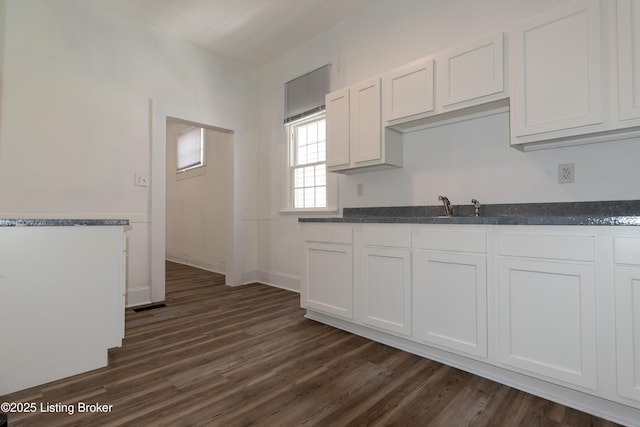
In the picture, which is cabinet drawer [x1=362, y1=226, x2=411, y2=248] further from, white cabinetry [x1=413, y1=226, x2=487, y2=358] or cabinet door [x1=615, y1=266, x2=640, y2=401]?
cabinet door [x1=615, y1=266, x2=640, y2=401]

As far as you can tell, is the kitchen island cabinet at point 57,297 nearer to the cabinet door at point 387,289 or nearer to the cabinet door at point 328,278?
the cabinet door at point 328,278

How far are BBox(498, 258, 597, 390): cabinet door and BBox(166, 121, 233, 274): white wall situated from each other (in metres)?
→ 3.52

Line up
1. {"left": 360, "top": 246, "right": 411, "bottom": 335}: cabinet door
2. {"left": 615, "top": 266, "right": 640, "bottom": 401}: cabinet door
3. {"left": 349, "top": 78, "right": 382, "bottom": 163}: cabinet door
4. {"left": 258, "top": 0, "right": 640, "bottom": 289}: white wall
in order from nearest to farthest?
{"left": 615, "top": 266, "right": 640, "bottom": 401}: cabinet door
{"left": 258, "top": 0, "right": 640, "bottom": 289}: white wall
{"left": 360, "top": 246, "right": 411, "bottom": 335}: cabinet door
{"left": 349, "top": 78, "right": 382, "bottom": 163}: cabinet door

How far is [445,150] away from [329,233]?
118 cm

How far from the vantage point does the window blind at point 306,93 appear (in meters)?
3.62

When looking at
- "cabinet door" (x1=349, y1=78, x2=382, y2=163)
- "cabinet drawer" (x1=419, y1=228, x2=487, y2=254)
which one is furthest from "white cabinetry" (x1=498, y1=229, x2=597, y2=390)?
"cabinet door" (x1=349, y1=78, x2=382, y2=163)

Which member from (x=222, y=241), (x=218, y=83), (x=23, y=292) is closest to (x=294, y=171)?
(x=218, y=83)

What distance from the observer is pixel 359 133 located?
2.81 m

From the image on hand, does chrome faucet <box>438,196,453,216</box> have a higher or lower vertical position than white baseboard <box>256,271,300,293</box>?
higher

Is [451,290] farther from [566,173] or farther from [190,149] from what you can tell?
[190,149]

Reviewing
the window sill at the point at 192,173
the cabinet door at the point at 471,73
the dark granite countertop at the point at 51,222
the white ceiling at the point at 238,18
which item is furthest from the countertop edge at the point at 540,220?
the window sill at the point at 192,173

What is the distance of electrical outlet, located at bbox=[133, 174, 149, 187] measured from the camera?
11.1ft

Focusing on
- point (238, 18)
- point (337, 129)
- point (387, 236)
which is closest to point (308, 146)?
point (337, 129)

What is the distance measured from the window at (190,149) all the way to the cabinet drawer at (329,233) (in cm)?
369
